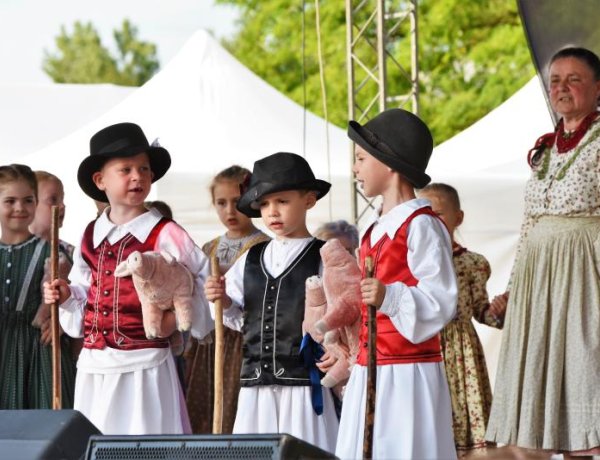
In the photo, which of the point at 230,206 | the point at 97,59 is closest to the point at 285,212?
the point at 230,206

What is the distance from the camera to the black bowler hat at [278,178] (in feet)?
16.2

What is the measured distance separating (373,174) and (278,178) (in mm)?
650

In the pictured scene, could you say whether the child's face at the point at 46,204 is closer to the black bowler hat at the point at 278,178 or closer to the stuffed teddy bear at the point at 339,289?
the black bowler hat at the point at 278,178

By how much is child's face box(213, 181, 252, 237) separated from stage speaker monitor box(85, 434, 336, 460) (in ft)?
9.84

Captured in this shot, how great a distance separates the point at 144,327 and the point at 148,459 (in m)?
1.60

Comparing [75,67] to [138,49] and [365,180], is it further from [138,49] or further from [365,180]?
[365,180]

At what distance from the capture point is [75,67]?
58.5 metres

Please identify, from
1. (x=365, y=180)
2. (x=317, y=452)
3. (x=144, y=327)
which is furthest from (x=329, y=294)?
(x=317, y=452)

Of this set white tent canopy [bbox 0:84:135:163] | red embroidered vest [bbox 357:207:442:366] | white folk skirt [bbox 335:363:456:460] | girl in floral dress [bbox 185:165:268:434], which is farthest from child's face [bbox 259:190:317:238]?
white tent canopy [bbox 0:84:135:163]

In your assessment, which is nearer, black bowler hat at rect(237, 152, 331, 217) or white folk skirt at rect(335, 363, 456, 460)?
white folk skirt at rect(335, 363, 456, 460)

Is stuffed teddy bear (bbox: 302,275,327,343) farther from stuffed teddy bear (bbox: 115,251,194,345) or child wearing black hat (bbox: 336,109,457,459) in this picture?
stuffed teddy bear (bbox: 115,251,194,345)

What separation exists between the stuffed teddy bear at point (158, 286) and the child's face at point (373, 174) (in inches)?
35.7

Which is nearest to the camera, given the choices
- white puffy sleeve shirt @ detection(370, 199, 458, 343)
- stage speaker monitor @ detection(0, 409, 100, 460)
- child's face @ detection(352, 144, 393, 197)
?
stage speaker monitor @ detection(0, 409, 100, 460)

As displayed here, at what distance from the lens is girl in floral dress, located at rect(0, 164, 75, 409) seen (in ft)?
19.1
